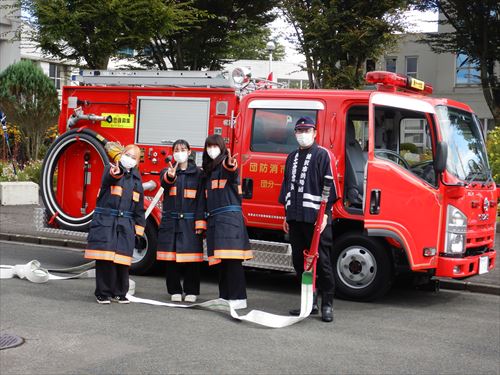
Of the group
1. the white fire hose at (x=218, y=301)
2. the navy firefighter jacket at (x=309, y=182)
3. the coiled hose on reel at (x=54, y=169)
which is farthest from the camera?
the coiled hose on reel at (x=54, y=169)

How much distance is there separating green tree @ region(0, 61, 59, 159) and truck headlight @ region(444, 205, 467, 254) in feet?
58.0

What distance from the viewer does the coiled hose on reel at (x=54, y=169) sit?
10.3m

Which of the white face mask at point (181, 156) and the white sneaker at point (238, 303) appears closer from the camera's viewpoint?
the white sneaker at point (238, 303)

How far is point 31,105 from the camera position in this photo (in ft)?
77.3

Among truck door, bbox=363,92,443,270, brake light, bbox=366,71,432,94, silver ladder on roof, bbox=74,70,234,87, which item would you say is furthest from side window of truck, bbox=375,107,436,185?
silver ladder on roof, bbox=74,70,234,87

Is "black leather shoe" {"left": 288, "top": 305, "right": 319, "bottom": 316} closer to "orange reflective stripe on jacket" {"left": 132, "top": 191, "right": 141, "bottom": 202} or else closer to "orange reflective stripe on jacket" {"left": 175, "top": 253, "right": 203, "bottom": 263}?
"orange reflective stripe on jacket" {"left": 175, "top": 253, "right": 203, "bottom": 263}

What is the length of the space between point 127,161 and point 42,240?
576cm

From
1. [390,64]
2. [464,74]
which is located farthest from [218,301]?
[390,64]

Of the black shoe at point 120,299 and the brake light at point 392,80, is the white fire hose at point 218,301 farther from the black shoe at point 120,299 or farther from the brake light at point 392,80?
the brake light at point 392,80

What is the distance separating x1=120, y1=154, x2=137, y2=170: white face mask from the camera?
824cm

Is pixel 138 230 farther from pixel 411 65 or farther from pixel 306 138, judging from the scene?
pixel 411 65

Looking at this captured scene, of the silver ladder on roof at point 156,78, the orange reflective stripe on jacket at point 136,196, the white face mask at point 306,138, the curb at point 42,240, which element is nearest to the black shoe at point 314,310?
the white face mask at point 306,138

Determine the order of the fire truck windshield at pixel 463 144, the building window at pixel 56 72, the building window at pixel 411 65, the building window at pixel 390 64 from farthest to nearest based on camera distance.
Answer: the building window at pixel 56 72, the building window at pixel 390 64, the building window at pixel 411 65, the fire truck windshield at pixel 463 144

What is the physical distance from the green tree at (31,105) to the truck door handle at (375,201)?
17.2m
